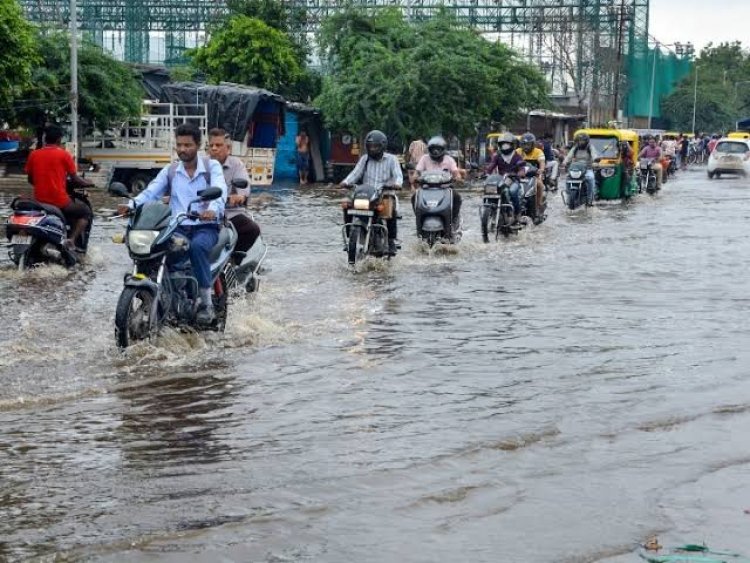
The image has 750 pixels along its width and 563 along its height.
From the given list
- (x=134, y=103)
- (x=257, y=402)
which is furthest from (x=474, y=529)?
(x=134, y=103)

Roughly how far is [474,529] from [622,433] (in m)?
1.85

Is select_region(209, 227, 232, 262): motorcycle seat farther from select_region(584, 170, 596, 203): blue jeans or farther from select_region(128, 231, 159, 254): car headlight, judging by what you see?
select_region(584, 170, 596, 203): blue jeans

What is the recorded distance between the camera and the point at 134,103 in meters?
30.5

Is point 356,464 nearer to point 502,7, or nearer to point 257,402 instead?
point 257,402

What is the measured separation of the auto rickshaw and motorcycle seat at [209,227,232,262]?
19152mm

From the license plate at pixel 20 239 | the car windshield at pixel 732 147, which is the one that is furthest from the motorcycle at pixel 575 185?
the car windshield at pixel 732 147

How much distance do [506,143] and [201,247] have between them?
33.0ft

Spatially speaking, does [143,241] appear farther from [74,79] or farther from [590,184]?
[74,79]

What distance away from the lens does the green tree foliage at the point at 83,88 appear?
Answer: 30.5 metres

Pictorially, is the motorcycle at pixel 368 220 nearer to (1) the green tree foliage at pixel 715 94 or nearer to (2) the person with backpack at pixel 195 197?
(2) the person with backpack at pixel 195 197

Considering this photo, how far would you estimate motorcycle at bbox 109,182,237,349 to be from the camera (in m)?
8.24

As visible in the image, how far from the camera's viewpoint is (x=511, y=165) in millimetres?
18625

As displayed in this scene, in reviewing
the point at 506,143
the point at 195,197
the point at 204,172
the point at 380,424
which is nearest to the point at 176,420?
the point at 380,424

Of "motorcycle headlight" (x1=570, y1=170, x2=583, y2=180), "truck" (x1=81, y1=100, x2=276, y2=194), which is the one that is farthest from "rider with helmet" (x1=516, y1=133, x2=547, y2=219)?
"truck" (x1=81, y1=100, x2=276, y2=194)
